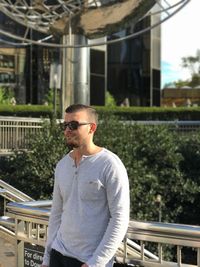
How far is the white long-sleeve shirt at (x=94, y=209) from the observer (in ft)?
10.9

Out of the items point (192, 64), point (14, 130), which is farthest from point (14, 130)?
point (192, 64)

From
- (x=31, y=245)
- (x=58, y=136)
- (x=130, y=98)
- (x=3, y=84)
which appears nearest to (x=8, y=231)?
(x=31, y=245)

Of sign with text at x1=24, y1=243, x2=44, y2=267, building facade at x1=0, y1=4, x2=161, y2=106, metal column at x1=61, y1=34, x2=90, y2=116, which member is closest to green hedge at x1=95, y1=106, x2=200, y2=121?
metal column at x1=61, y1=34, x2=90, y2=116

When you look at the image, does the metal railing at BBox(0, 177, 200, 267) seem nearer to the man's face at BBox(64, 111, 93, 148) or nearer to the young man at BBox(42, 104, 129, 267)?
the young man at BBox(42, 104, 129, 267)

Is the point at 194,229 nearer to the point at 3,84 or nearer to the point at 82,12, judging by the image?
the point at 82,12

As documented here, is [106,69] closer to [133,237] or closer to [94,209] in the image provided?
[133,237]

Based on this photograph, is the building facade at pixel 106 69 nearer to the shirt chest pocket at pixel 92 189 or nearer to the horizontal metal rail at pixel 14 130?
the horizontal metal rail at pixel 14 130

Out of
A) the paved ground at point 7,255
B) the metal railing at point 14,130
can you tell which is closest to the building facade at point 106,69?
the metal railing at point 14,130

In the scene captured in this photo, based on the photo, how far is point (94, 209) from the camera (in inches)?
134

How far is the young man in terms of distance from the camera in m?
3.32

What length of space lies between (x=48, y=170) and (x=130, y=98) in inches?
1178

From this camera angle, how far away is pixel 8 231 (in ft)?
24.5

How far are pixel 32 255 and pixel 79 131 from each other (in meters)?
1.77

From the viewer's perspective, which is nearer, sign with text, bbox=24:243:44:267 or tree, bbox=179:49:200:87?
sign with text, bbox=24:243:44:267
